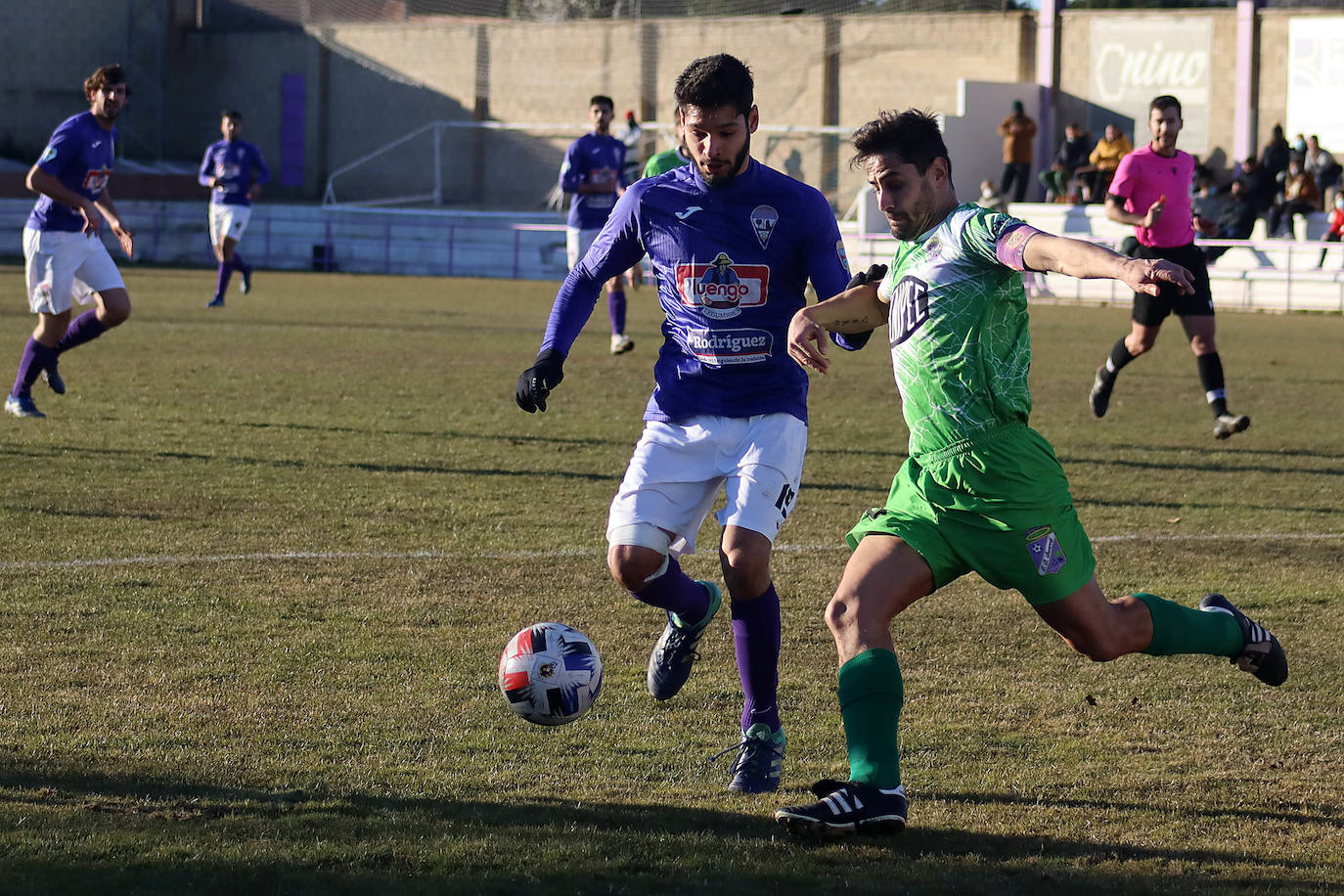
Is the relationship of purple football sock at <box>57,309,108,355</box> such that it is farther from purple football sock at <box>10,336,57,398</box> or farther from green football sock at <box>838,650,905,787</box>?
green football sock at <box>838,650,905,787</box>

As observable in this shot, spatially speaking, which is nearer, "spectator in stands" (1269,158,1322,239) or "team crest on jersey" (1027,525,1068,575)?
"team crest on jersey" (1027,525,1068,575)

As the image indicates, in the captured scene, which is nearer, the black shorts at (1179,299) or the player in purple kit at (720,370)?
the player in purple kit at (720,370)

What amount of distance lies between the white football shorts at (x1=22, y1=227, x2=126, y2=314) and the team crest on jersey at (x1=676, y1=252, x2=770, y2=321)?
672 cm

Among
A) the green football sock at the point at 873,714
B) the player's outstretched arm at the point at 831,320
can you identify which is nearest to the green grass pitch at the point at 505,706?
the green football sock at the point at 873,714

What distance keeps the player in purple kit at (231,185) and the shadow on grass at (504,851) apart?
1759 centimetres

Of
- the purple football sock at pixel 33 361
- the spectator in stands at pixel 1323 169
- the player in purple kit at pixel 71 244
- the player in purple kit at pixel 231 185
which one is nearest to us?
the player in purple kit at pixel 71 244

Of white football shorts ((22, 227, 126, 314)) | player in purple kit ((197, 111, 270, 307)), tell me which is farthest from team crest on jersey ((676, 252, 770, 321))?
player in purple kit ((197, 111, 270, 307))

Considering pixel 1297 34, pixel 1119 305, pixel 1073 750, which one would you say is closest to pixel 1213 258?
pixel 1119 305

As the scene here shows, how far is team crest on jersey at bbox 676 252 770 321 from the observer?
434cm

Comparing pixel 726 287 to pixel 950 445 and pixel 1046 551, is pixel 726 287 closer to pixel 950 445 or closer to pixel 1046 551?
pixel 950 445

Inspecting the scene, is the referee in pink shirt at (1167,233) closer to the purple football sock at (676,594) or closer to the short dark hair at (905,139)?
the purple football sock at (676,594)

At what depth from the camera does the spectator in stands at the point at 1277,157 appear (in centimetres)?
A: 2561

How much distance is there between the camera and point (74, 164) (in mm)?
9844

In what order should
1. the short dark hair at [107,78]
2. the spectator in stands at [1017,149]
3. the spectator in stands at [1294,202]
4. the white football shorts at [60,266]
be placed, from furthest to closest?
1. the spectator in stands at [1017,149]
2. the spectator in stands at [1294,202]
3. the white football shorts at [60,266]
4. the short dark hair at [107,78]
